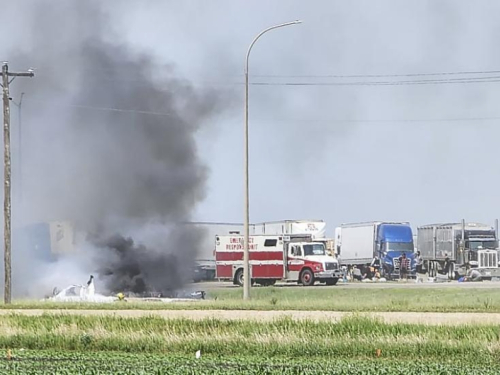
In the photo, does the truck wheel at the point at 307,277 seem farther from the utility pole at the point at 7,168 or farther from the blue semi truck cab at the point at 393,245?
the utility pole at the point at 7,168

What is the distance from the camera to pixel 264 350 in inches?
787

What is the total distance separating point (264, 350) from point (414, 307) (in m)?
12.3

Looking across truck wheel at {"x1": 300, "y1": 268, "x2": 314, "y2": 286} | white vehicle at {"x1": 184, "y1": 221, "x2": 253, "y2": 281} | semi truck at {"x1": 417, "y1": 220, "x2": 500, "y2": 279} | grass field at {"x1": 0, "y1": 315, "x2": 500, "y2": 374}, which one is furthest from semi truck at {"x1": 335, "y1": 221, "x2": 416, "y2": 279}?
grass field at {"x1": 0, "y1": 315, "x2": 500, "y2": 374}

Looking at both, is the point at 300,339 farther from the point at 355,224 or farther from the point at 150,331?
the point at 355,224

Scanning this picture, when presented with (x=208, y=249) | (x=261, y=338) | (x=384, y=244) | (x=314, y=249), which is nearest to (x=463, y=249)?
(x=384, y=244)

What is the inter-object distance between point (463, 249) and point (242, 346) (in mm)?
42214

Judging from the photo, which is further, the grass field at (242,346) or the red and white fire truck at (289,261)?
the red and white fire truck at (289,261)

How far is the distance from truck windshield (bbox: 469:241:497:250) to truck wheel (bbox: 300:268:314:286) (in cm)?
1449

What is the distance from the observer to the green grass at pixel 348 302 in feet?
102

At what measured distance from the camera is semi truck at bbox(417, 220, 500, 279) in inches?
2338

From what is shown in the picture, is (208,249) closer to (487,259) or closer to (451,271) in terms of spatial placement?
(451,271)

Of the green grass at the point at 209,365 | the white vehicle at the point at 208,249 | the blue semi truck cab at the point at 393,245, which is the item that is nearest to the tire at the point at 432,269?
the blue semi truck cab at the point at 393,245

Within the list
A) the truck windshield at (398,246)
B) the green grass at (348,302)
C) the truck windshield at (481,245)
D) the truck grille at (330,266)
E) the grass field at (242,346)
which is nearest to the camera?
the grass field at (242,346)

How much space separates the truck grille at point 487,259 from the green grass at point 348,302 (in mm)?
16742
